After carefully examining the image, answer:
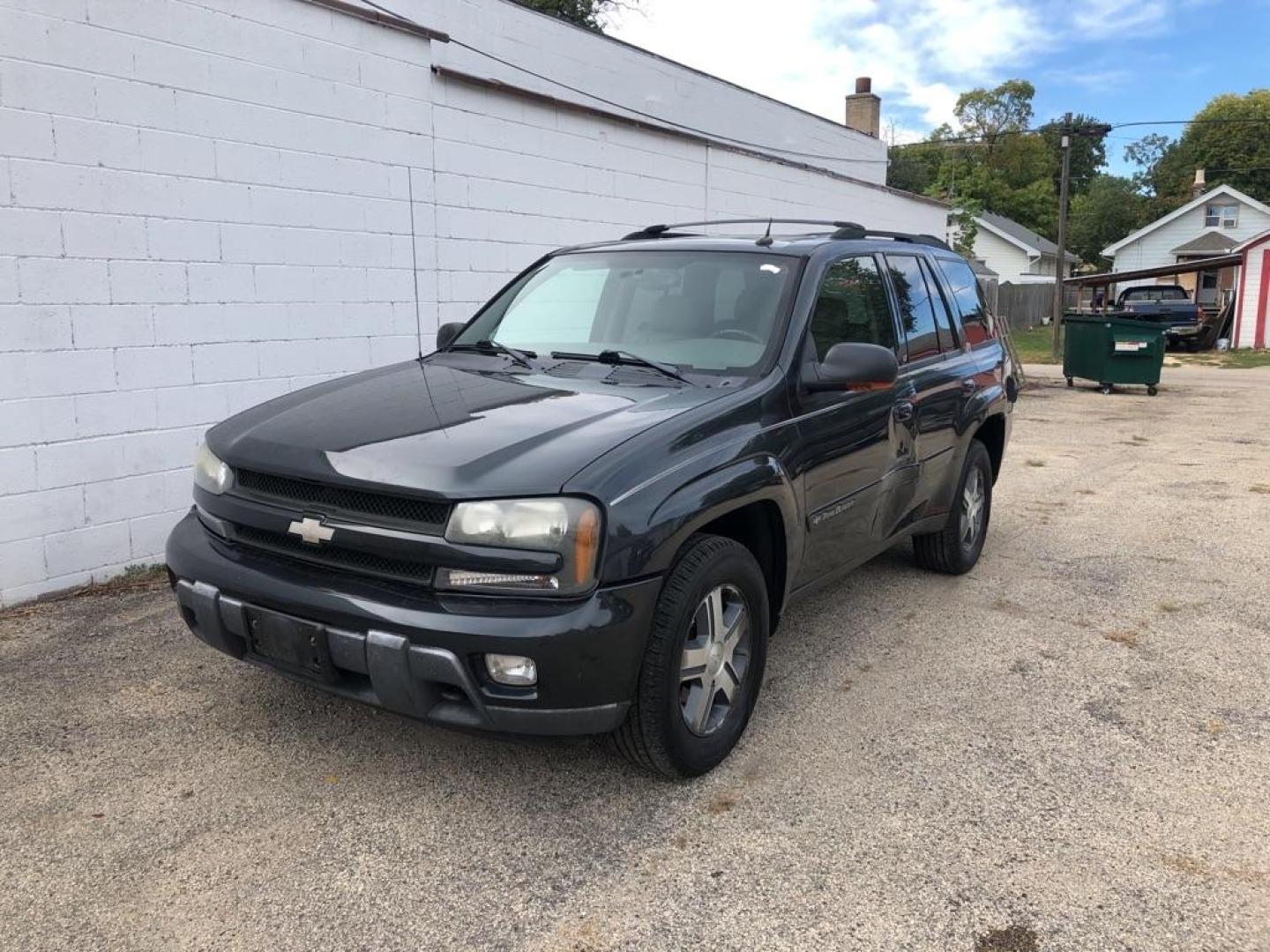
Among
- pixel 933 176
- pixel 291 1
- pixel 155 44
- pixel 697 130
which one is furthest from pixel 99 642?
pixel 933 176

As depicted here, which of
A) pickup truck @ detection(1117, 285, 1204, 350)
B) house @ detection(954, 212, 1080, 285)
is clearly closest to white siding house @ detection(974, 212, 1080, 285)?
house @ detection(954, 212, 1080, 285)

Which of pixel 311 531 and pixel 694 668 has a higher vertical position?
pixel 311 531

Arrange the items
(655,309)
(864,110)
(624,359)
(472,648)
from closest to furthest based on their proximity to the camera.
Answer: (472,648), (624,359), (655,309), (864,110)

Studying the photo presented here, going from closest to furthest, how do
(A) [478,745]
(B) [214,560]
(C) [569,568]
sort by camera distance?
(C) [569,568]
(B) [214,560]
(A) [478,745]

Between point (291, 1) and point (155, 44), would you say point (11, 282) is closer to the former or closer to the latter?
point (155, 44)

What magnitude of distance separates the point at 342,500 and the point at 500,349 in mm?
1476

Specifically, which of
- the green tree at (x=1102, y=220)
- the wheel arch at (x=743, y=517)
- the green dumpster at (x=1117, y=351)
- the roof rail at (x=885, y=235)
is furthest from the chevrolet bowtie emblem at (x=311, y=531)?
the green tree at (x=1102, y=220)

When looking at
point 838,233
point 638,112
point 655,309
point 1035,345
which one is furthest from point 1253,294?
point 655,309

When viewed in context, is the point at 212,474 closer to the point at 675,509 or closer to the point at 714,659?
the point at 675,509

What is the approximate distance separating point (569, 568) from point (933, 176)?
69957 millimetres

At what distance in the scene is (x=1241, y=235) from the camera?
50.8m

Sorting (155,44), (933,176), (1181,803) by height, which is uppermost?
(933,176)

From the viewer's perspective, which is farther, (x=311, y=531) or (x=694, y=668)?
(x=694, y=668)

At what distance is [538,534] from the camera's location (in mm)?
2703
